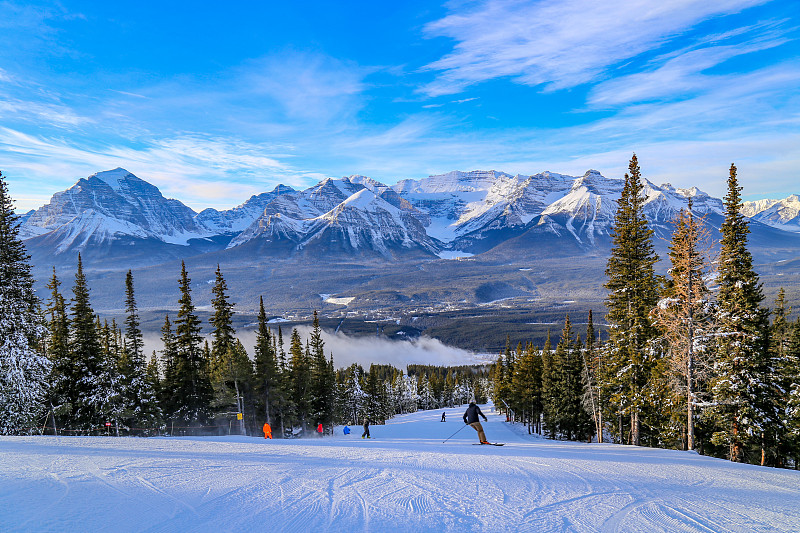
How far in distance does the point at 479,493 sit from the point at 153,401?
34.8m

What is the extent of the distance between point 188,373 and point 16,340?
559 inches

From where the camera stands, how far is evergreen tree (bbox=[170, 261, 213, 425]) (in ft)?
124

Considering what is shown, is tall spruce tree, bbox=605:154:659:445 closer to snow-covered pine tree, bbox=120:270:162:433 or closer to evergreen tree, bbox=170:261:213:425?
evergreen tree, bbox=170:261:213:425

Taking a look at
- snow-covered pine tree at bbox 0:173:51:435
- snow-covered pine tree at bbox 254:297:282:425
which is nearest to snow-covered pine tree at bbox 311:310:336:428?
snow-covered pine tree at bbox 254:297:282:425

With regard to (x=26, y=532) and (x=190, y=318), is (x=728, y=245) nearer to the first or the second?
(x=26, y=532)

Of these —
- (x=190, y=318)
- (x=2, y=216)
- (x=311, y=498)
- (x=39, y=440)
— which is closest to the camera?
(x=311, y=498)

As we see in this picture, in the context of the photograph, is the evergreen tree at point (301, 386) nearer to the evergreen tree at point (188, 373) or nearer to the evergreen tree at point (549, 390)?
the evergreen tree at point (188, 373)

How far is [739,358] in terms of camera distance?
73.9ft

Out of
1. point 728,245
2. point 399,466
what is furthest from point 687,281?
point 399,466

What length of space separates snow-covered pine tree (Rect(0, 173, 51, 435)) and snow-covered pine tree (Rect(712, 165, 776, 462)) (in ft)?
124

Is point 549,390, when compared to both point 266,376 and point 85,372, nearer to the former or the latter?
point 266,376

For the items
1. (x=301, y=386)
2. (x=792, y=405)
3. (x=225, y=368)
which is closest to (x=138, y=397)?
(x=225, y=368)

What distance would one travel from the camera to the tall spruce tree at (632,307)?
2611 cm

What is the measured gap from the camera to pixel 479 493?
25.6 ft
